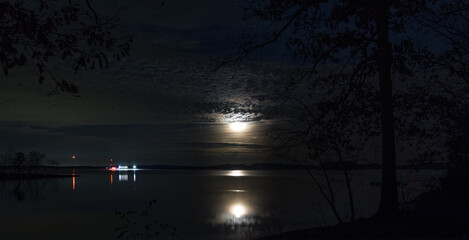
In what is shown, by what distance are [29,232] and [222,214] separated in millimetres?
23317

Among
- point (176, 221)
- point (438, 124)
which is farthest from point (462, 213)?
point (176, 221)

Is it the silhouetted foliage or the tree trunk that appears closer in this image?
the tree trunk

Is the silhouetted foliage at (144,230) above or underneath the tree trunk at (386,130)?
underneath

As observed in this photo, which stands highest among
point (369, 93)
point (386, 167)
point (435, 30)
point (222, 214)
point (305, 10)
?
point (305, 10)

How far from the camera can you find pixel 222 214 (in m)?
52.6

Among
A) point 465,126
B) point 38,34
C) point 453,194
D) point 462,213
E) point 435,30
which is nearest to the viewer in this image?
point 38,34

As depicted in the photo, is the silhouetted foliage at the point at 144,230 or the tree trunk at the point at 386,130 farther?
the silhouetted foliage at the point at 144,230

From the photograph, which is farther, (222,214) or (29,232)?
(222,214)

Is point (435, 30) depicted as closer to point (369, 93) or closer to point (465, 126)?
point (369, 93)

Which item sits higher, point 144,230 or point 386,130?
point 386,130

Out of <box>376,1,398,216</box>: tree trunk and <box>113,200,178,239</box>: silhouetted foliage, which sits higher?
<box>376,1,398,216</box>: tree trunk

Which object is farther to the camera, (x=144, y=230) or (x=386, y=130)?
(x=144, y=230)

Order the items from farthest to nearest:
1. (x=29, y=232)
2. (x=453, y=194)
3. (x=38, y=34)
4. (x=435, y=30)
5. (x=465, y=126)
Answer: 1. (x=29, y=232)
2. (x=453, y=194)
3. (x=465, y=126)
4. (x=435, y=30)
5. (x=38, y=34)

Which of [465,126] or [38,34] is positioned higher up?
[38,34]
